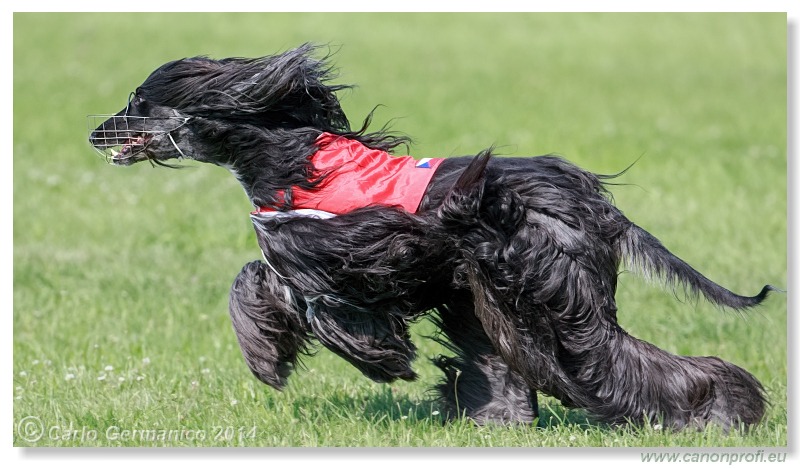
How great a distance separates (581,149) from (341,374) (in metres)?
7.51

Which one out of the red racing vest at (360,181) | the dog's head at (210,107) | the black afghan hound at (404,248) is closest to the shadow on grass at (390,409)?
the black afghan hound at (404,248)

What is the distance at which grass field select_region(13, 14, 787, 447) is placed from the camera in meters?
5.04

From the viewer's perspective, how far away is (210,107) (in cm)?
450

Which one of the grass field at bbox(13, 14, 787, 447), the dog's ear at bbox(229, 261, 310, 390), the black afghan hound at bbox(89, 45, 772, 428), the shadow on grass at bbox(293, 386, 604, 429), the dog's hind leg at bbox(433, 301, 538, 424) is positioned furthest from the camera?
the grass field at bbox(13, 14, 787, 447)

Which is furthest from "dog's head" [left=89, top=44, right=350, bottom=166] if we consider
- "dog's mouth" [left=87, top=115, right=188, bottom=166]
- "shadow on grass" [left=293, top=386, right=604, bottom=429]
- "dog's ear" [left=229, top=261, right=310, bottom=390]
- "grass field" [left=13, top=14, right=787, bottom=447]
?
"shadow on grass" [left=293, top=386, right=604, bottom=429]

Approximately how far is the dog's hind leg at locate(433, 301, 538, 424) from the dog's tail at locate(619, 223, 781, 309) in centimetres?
72

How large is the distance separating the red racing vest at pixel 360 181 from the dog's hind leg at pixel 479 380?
2.18 feet

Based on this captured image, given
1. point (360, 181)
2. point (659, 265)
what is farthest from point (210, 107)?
point (659, 265)

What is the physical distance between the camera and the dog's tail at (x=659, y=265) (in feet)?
14.9

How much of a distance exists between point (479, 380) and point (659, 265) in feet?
3.19

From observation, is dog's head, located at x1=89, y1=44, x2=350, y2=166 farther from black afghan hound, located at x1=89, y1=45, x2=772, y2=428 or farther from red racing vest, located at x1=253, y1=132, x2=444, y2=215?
red racing vest, located at x1=253, y1=132, x2=444, y2=215

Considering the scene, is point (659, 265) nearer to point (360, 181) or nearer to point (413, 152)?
point (360, 181)
